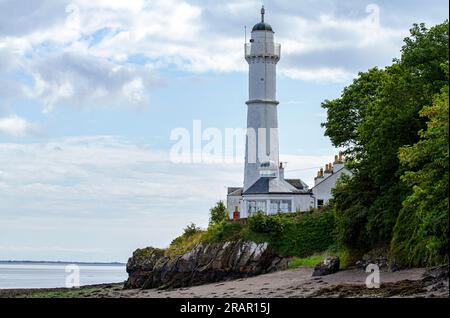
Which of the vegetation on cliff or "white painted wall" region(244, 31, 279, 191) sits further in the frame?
"white painted wall" region(244, 31, 279, 191)

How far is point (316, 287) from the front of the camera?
44.9m

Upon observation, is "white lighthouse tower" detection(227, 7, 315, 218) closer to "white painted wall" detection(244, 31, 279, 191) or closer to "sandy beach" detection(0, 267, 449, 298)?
"white painted wall" detection(244, 31, 279, 191)

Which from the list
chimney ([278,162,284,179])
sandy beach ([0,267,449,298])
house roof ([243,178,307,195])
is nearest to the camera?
sandy beach ([0,267,449,298])

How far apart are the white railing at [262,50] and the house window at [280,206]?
51.5ft

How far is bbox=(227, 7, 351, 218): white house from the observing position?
83.1 metres

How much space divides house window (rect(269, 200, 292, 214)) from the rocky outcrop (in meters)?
14.0

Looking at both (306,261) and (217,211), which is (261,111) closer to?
(217,211)

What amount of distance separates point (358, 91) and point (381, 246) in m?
14.9

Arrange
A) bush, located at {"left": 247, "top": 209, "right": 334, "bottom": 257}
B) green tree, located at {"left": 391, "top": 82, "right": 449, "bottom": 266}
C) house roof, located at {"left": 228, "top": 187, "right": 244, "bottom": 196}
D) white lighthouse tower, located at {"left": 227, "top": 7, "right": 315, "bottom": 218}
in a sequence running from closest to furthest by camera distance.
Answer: green tree, located at {"left": 391, "top": 82, "right": 449, "bottom": 266}
bush, located at {"left": 247, "top": 209, "right": 334, "bottom": 257}
white lighthouse tower, located at {"left": 227, "top": 7, "right": 315, "bottom": 218}
house roof, located at {"left": 228, "top": 187, "right": 244, "bottom": 196}

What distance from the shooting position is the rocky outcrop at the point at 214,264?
62906mm

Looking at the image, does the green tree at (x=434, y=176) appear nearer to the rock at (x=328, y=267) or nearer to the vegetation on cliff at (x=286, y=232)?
the rock at (x=328, y=267)

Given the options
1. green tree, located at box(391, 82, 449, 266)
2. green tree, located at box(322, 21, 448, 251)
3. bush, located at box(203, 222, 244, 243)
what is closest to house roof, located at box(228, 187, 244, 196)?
bush, located at box(203, 222, 244, 243)

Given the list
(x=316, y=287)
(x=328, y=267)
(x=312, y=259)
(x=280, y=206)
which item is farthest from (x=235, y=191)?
(x=316, y=287)
